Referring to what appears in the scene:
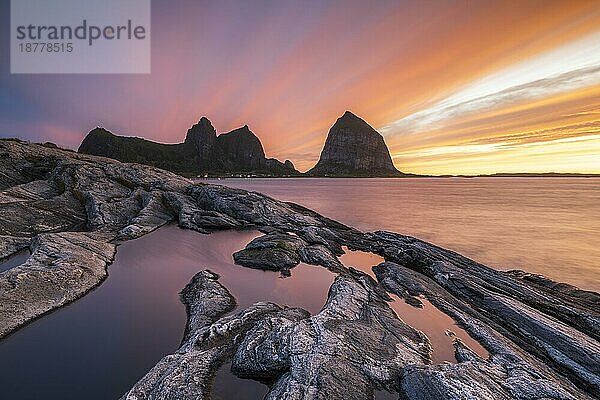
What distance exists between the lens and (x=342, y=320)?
53.2 ft

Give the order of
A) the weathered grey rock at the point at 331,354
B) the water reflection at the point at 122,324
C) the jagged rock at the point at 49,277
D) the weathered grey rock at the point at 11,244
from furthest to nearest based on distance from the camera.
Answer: the weathered grey rock at the point at 11,244, the jagged rock at the point at 49,277, the water reflection at the point at 122,324, the weathered grey rock at the point at 331,354

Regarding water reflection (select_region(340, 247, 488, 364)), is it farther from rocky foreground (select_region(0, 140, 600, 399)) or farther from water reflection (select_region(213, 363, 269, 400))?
water reflection (select_region(213, 363, 269, 400))

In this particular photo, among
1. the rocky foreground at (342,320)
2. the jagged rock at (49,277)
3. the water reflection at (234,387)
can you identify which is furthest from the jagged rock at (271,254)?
the water reflection at (234,387)

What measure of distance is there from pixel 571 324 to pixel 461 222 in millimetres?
59832

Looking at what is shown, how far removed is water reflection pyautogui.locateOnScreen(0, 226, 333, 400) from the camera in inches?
508

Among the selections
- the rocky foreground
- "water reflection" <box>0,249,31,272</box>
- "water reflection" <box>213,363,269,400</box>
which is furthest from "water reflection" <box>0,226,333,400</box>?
"water reflection" <box>0,249,31,272</box>

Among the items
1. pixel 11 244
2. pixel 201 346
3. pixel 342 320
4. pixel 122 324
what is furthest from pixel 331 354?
pixel 11 244

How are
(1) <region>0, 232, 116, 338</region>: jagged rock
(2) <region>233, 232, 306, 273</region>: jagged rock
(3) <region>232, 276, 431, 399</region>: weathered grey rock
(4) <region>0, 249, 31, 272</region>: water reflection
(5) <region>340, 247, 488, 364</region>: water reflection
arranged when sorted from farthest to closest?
(2) <region>233, 232, 306, 273</region>: jagged rock < (4) <region>0, 249, 31, 272</region>: water reflection < (1) <region>0, 232, 116, 338</region>: jagged rock < (5) <region>340, 247, 488, 364</region>: water reflection < (3) <region>232, 276, 431, 399</region>: weathered grey rock

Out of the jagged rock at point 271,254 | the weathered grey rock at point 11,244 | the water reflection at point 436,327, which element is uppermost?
the weathered grey rock at point 11,244

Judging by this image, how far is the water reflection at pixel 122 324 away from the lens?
12914mm

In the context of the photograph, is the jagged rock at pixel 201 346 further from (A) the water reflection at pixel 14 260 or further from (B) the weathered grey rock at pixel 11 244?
(B) the weathered grey rock at pixel 11 244

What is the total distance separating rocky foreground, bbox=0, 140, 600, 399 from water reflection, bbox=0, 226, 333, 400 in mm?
1246

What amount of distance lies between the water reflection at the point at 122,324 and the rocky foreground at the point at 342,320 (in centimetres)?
125

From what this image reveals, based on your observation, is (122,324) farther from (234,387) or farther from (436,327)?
(436,327)
